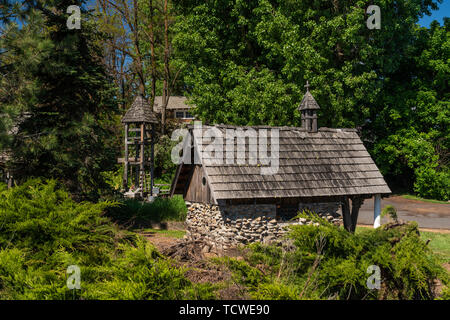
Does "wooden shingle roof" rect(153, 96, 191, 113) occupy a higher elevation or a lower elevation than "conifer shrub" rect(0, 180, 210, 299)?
higher

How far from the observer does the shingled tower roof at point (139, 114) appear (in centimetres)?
2103

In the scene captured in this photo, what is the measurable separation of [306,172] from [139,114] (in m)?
11.8

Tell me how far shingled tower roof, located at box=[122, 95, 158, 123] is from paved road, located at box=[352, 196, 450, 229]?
12.2m

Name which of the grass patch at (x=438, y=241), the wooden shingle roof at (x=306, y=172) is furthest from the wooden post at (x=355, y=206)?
the grass patch at (x=438, y=241)

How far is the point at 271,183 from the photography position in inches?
456

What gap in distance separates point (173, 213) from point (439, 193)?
17596 mm

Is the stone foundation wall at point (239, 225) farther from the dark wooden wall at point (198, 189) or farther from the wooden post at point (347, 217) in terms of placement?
the wooden post at point (347, 217)

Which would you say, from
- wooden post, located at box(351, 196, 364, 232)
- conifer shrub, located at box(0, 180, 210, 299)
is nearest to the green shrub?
wooden post, located at box(351, 196, 364, 232)

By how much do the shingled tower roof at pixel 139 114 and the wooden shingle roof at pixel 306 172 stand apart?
8.64 metres

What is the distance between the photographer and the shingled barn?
448 inches

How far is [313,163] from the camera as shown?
1262 centimetres

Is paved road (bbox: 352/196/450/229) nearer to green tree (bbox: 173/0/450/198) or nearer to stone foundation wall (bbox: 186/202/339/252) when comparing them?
green tree (bbox: 173/0/450/198)

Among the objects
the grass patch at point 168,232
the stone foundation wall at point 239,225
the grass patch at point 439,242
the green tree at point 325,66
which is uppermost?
the green tree at point 325,66
